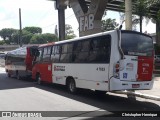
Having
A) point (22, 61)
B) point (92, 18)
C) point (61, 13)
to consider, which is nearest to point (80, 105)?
point (22, 61)

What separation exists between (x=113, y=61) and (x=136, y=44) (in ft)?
3.99

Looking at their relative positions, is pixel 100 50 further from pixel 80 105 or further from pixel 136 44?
pixel 80 105

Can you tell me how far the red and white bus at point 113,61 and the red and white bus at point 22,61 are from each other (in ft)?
24.5

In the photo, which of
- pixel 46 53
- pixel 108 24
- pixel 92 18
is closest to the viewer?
pixel 46 53

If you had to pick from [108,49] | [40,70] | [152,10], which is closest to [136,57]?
[108,49]

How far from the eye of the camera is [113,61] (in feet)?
37.6

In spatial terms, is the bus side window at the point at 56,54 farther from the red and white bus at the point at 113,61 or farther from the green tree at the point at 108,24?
the green tree at the point at 108,24

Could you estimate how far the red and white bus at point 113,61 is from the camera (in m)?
11.5

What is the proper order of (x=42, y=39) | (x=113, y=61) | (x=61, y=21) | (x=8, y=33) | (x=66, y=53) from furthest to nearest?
(x=8, y=33) → (x=42, y=39) → (x=61, y=21) → (x=66, y=53) → (x=113, y=61)

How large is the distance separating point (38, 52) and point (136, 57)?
29.9ft

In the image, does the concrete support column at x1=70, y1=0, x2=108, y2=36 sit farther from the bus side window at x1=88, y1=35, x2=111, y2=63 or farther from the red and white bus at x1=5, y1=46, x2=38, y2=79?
the bus side window at x1=88, y1=35, x2=111, y2=63

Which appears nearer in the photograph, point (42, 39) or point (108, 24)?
point (108, 24)

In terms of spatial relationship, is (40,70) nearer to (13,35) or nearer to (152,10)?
(152,10)

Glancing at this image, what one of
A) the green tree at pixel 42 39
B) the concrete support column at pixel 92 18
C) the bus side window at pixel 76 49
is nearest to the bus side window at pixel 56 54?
the bus side window at pixel 76 49
